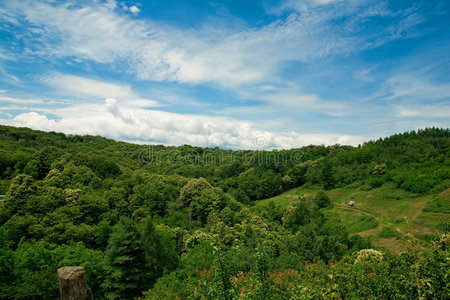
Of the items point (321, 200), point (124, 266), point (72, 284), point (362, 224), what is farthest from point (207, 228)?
point (72, 284)

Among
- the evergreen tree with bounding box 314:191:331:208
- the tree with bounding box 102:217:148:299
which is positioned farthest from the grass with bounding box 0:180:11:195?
the evergreen tree with bounding box 314:191:331:208

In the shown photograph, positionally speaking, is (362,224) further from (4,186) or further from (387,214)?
(4,186)

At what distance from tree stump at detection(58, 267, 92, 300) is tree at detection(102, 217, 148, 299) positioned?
52.3ft

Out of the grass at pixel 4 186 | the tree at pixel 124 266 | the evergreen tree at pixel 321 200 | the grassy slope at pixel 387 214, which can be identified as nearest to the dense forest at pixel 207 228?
the tree at pixel 124 266

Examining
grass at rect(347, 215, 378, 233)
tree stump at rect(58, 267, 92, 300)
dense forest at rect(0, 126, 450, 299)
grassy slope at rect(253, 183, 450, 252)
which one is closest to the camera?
tree stump at rect(58, 267, 92, 300)

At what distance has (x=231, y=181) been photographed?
240 ft

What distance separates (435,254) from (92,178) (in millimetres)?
43214

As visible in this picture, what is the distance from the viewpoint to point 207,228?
32406 mm

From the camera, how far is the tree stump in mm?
2731

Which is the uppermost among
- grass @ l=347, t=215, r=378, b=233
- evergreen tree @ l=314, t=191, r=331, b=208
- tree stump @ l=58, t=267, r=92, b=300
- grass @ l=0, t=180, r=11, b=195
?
tree stump @ l=58, t=267, r=92, b=300

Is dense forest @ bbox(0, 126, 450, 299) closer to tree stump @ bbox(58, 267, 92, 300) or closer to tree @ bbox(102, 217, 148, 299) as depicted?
tree @ bbox(102, 217, 148, 299)

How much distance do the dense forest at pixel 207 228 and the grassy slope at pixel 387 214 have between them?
52cm

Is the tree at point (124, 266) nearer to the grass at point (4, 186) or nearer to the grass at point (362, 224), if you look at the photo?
the grass at point (4, 186)

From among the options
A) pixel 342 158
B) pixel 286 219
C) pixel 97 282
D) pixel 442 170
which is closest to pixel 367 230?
pixel 286 219
